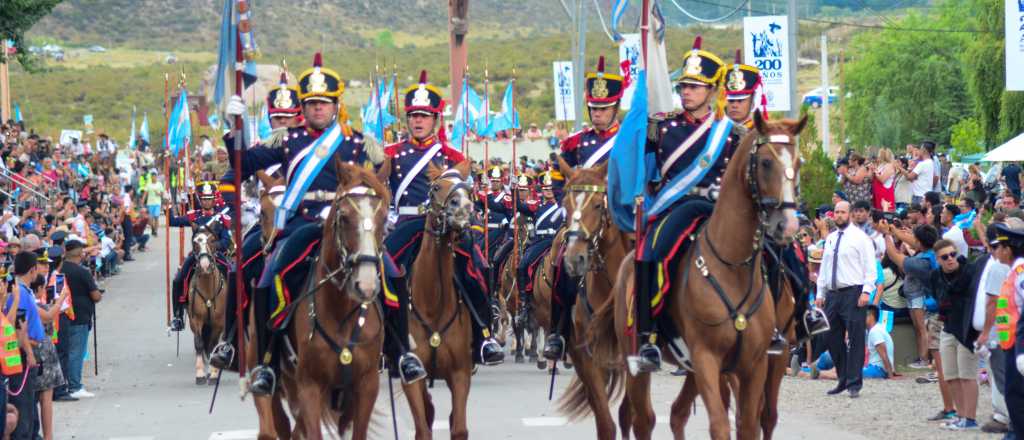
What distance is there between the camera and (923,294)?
17.4 meters

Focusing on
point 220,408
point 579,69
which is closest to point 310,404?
point 220,408

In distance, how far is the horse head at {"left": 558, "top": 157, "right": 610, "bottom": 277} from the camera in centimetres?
1140

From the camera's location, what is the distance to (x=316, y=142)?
1123 cm

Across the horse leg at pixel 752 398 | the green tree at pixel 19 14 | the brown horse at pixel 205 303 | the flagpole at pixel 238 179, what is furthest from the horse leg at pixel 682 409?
the green tree at pixel 19 14

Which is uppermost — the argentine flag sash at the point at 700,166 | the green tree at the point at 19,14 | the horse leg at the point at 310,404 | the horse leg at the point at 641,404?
the green tree at the point at 19,14

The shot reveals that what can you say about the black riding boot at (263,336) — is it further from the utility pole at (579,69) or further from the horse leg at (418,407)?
the utility pole at (579,69)

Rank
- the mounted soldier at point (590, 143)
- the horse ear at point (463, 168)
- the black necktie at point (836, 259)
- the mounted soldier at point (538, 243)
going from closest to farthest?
the horse ear at point (463, 168) < the mounted soldier at point (590, 143) < the black necktie at point (836, 259) < the mounted soldier at point (538, 243)

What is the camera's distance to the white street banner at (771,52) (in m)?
23.7

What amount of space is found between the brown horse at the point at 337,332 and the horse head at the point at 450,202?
1.24m

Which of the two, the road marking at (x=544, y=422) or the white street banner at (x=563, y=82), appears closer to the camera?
the road marking at (x=544, y=422)

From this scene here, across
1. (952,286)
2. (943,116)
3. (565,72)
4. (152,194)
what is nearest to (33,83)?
(152,194)

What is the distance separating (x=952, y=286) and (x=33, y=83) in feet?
293

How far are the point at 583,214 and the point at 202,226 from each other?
8915 mm

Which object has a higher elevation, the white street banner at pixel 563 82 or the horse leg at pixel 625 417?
the white street banner at pixel 563 82
